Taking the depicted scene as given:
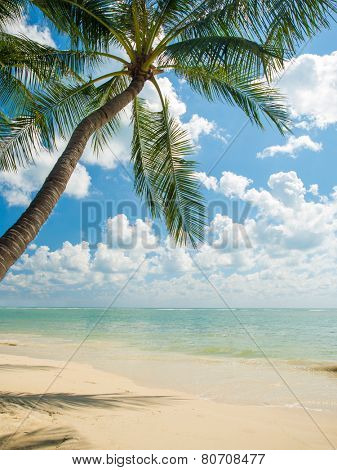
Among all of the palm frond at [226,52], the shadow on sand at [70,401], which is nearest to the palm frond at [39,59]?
the palm frond at [226,52]

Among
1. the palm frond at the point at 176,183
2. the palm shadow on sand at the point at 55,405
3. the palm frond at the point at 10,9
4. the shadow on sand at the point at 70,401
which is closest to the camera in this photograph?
the palm shadow on sand at the point at 55,405

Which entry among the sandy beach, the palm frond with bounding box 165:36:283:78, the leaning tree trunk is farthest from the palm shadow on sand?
the palm frond with bounding box 165:36:283:78

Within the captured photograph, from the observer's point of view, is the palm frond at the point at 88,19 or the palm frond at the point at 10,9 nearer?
the palm frond at the point at 88,19

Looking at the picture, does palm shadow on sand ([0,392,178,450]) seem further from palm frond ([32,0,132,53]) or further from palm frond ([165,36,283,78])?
palm frond ([32,0,132,53])

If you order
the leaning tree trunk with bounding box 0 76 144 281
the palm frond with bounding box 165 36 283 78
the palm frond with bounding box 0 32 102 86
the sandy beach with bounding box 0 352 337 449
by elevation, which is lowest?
the sandy beach with bounding box 0 352 337 449

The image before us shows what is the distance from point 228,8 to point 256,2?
0.41 metres

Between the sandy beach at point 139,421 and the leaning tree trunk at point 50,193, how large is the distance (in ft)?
6.21

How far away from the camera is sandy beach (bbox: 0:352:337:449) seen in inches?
175

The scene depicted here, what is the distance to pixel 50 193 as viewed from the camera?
4750mm

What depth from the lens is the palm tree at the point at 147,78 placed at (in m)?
5.23

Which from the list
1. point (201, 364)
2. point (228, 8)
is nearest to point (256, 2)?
point (228, 8)

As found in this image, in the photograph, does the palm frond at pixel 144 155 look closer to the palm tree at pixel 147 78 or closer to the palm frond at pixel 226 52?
the palm tree at pixel 147 78

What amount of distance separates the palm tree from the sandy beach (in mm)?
1989

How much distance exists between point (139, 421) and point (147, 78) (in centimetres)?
505
